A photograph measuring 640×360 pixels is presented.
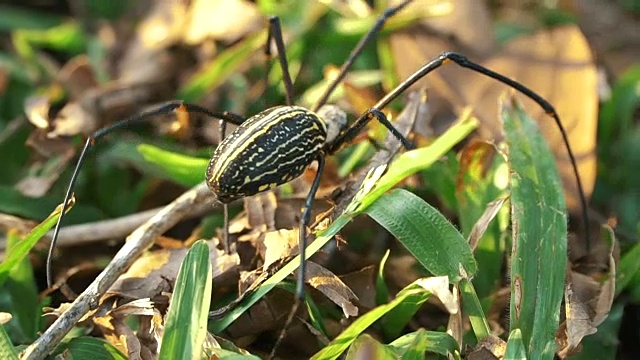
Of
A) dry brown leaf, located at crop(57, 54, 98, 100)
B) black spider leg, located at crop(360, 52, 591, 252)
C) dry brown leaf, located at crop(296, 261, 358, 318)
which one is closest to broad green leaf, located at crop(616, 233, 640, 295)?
black spider leg, located at crop(360, 52, 591, 252)

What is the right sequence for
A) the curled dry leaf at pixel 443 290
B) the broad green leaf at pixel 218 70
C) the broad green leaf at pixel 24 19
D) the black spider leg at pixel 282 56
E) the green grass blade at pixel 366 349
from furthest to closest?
the broad green leaf at pixel 24 19, the broad green leaf at pixel 218 70, the black spider leg at pixel 282 56, the curled dry leaf at pixel 443 290, the green grass blade at pixel 366 349

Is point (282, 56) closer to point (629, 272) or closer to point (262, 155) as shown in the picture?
point (262, 155)

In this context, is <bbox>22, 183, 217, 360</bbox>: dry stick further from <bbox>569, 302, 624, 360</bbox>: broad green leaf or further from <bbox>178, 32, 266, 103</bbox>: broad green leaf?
<bbox>569, 302, 624, 360</bbox>: broad green leaf

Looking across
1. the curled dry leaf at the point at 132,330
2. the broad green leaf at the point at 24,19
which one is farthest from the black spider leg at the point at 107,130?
the broad green leaf at the point at 24,19

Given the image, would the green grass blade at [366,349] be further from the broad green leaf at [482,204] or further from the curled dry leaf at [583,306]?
the broad green leaf at [482,204]

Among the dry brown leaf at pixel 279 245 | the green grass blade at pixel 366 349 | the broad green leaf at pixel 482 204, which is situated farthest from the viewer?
the broad green leaf at pixel 482 204

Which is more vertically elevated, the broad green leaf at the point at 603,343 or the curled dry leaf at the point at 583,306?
the curled dry leaf at the point at 583,306
